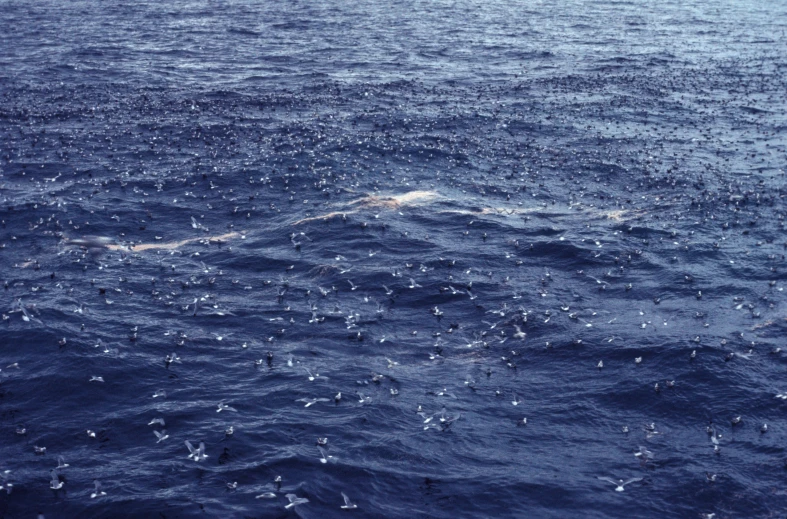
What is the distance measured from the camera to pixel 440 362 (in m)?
61.2

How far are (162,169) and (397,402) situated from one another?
5083 centimetres

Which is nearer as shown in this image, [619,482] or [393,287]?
[619,482]

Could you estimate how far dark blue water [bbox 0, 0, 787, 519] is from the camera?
166 ft

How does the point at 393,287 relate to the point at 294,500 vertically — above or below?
above

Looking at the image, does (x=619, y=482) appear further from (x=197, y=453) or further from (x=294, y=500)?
(x=197, y=453)

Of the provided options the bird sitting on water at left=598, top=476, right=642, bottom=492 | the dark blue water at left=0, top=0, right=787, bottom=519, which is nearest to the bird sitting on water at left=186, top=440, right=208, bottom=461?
the dark blue water at left=0, top=0, right=787, bottom=519

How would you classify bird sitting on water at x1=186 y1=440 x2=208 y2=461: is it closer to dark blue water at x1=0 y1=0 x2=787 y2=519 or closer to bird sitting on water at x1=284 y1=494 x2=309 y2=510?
dark blue water at x1=0 y1=0 x2=787 y2=519

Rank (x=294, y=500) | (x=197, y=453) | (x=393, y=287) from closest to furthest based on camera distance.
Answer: (x=294, y=500), (x=197, y=453), (x=393, y=287)

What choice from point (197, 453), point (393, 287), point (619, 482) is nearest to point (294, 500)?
point (197, 453)

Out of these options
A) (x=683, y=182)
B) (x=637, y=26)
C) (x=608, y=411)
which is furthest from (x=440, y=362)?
(x=637, y=26)

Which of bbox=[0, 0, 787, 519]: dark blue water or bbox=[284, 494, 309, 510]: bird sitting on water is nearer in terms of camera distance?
bbox=[284, 494, 309, 510]: bird sitting on water

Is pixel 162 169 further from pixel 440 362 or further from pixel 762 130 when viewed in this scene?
pixel 762 130

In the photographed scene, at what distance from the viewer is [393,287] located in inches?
2820

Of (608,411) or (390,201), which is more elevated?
(390,201)
